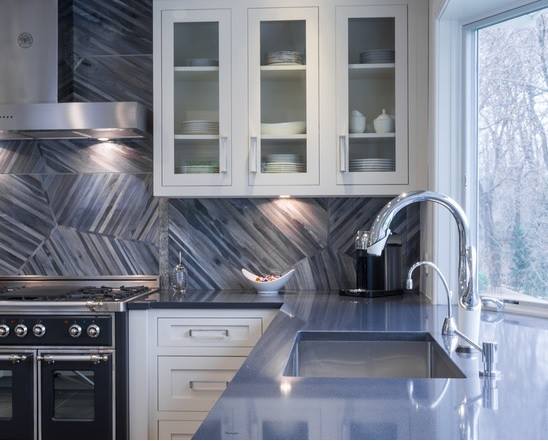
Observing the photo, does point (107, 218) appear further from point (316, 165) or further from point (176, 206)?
point (316, 165)

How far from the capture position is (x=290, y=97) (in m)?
3.03

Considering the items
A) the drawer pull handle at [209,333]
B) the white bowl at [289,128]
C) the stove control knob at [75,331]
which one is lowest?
the drawer pull handle at [209,333]

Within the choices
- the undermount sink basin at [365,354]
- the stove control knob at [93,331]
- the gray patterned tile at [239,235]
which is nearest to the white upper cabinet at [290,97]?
the gray patterned tile at [239,235]

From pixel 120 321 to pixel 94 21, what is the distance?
1651mm

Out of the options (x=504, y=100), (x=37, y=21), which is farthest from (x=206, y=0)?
(x=504, y=100)

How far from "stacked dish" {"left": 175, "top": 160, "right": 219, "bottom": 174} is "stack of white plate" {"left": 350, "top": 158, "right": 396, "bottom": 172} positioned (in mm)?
657

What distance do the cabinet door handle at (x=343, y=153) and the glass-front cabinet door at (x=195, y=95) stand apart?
0.51 m

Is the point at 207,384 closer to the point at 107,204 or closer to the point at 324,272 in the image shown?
the point at 324,272

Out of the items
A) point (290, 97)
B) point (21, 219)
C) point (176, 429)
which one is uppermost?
point (290, 97)

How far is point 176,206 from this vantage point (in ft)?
11.1

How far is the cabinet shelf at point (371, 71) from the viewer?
2.99 m

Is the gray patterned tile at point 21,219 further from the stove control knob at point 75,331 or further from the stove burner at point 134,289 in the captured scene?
the stove control knob at point 75,331

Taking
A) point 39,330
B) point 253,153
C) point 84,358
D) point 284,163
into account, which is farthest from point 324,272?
point 39,330

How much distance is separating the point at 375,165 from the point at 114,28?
5.12 feet
